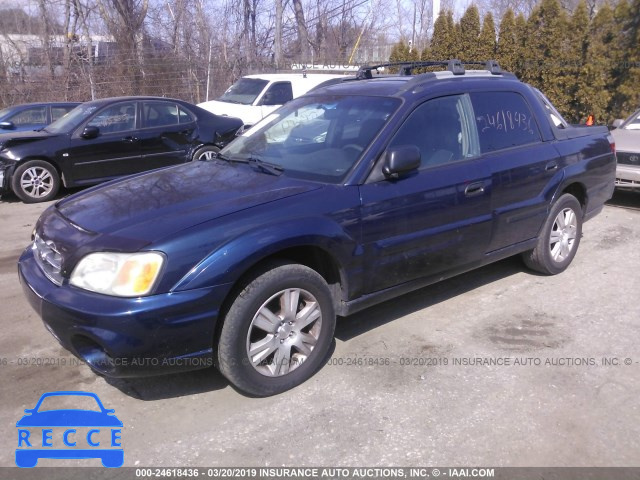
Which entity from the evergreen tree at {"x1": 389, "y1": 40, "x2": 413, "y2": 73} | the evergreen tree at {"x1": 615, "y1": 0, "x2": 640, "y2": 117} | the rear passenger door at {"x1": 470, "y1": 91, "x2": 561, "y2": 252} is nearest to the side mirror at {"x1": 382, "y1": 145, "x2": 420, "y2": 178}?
the rear passenger door at {"x1": 470, "y1": 91, "x2": 561, "y2": 252}

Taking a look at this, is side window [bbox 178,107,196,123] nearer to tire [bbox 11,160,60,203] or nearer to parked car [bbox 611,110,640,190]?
tire [bbox 11,160,60,203]

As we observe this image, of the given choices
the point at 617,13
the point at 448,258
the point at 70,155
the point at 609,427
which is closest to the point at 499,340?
the point at 448,258

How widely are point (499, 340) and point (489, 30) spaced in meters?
12.3

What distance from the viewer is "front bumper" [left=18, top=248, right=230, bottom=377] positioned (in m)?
2.99

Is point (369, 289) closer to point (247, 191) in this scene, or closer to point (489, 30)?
point (247, 191)

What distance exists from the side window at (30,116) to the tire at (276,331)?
954 cm

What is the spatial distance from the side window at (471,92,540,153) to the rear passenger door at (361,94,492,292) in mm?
113

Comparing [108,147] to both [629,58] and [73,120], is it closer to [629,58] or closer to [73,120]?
[73,120]

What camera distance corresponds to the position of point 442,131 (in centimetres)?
434

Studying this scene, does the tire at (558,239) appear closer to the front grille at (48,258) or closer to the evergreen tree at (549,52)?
the front grille at (48,258)

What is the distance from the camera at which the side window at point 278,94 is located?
13.1 metres

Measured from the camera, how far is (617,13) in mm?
11984

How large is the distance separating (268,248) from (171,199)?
76 cm

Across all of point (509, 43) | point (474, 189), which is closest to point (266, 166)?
point (474, 189)
